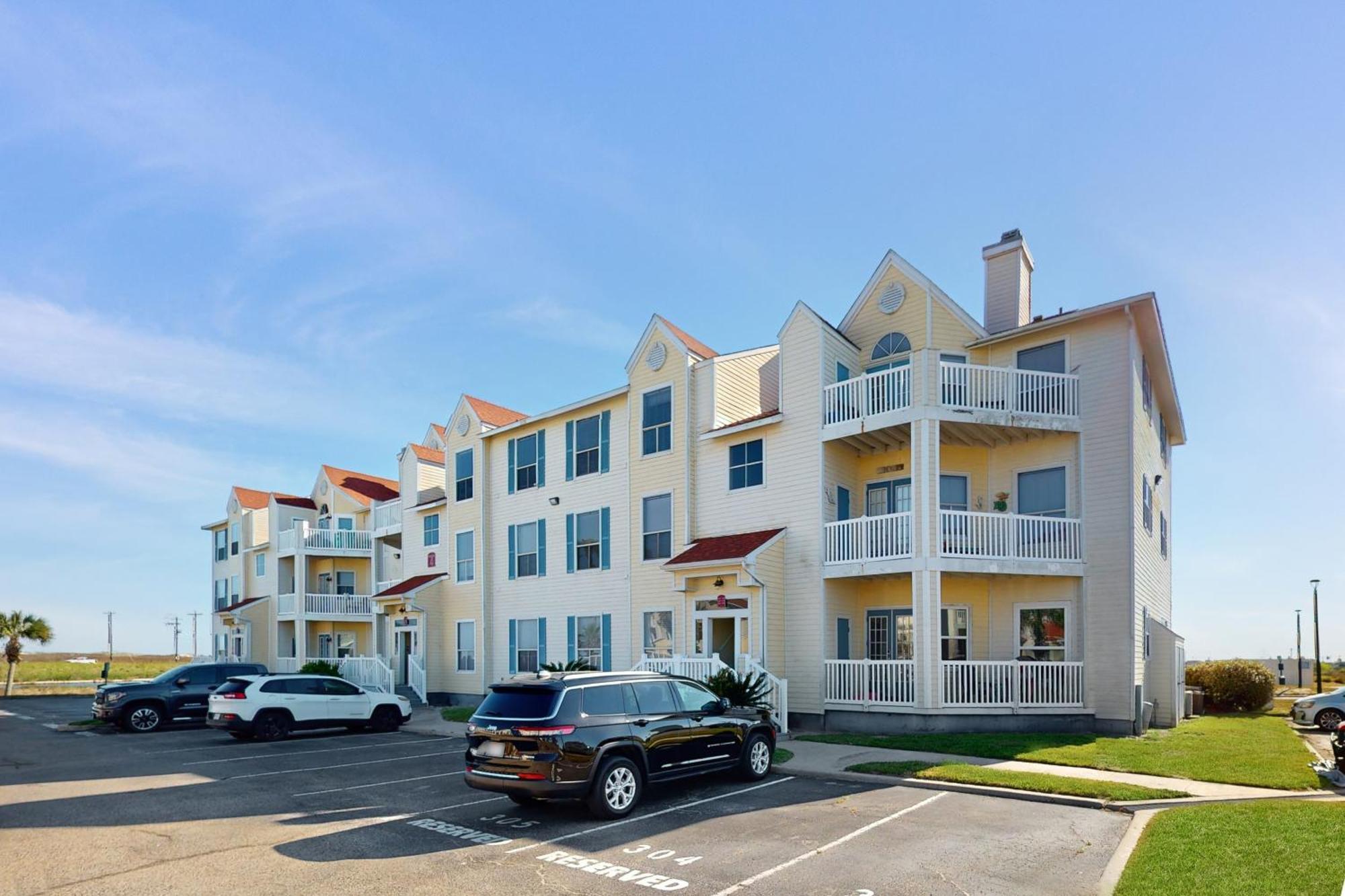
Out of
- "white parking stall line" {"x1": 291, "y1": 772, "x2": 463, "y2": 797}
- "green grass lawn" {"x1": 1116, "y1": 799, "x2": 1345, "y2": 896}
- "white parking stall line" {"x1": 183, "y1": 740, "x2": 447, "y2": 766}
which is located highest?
"green grass lawn" {"x1": 1116, "y1": 799, "x2": 1345, "y2": 896}

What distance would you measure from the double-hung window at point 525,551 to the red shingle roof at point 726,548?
7.38 meters

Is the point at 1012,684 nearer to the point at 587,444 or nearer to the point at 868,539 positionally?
the point at 868,539

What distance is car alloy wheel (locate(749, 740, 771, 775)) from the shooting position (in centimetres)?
1337

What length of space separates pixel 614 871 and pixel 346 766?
9.18m

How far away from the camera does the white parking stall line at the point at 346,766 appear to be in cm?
1530

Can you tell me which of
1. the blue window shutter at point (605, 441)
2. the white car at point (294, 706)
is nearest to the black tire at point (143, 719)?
the white car at point (294, 706)

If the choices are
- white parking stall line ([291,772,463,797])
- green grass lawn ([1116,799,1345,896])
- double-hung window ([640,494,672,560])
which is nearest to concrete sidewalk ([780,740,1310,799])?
green grass lawn ([1116,799,1345,896])

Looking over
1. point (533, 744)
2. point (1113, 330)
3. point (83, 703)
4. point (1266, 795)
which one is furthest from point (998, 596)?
point (83, 703)

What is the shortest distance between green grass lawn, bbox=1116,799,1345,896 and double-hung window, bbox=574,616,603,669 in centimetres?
1726

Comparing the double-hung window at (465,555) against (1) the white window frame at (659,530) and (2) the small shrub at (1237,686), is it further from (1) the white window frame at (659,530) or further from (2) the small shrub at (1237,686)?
(2) the small shrub at (1237,686)

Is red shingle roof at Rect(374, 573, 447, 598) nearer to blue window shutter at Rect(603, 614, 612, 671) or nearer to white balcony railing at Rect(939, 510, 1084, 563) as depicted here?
blue window shutter at Rect(603, 614, 612, 671)

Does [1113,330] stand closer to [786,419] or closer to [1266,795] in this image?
[786,419]

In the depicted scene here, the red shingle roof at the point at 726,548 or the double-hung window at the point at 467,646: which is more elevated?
the red shingle roof at the point at 726,548

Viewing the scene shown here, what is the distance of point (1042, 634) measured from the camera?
19.9m
